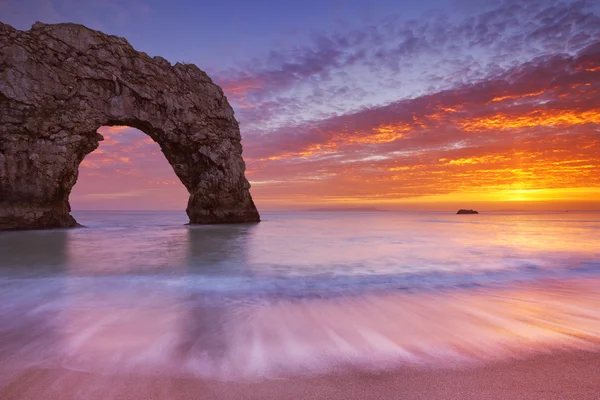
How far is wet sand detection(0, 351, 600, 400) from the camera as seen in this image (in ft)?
7.65

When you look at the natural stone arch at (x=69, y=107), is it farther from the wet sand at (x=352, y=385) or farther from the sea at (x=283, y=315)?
the wet sand at (x=352, y=385)

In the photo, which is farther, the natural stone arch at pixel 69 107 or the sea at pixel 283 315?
the natural stone arch at pixel 69 107

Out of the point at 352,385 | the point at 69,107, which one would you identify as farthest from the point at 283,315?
the point at 69,107

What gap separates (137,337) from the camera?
11.7ft

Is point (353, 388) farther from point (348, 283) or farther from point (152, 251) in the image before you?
point (152, 251)

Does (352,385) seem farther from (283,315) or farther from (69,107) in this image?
(69,107)

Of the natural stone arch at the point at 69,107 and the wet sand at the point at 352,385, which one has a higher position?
the natural stone arch at the point at 69,107

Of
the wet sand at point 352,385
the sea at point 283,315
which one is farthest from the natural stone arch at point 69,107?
the wet sand at point 352,385

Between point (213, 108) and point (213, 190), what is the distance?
6.95 metres

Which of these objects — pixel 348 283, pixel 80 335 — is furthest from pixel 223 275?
pixel 80 335

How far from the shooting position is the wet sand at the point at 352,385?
2.33 meters

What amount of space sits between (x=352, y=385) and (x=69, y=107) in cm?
2506

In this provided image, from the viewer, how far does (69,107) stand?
20734mm

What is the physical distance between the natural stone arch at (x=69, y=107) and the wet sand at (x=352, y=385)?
2226 centimetres
